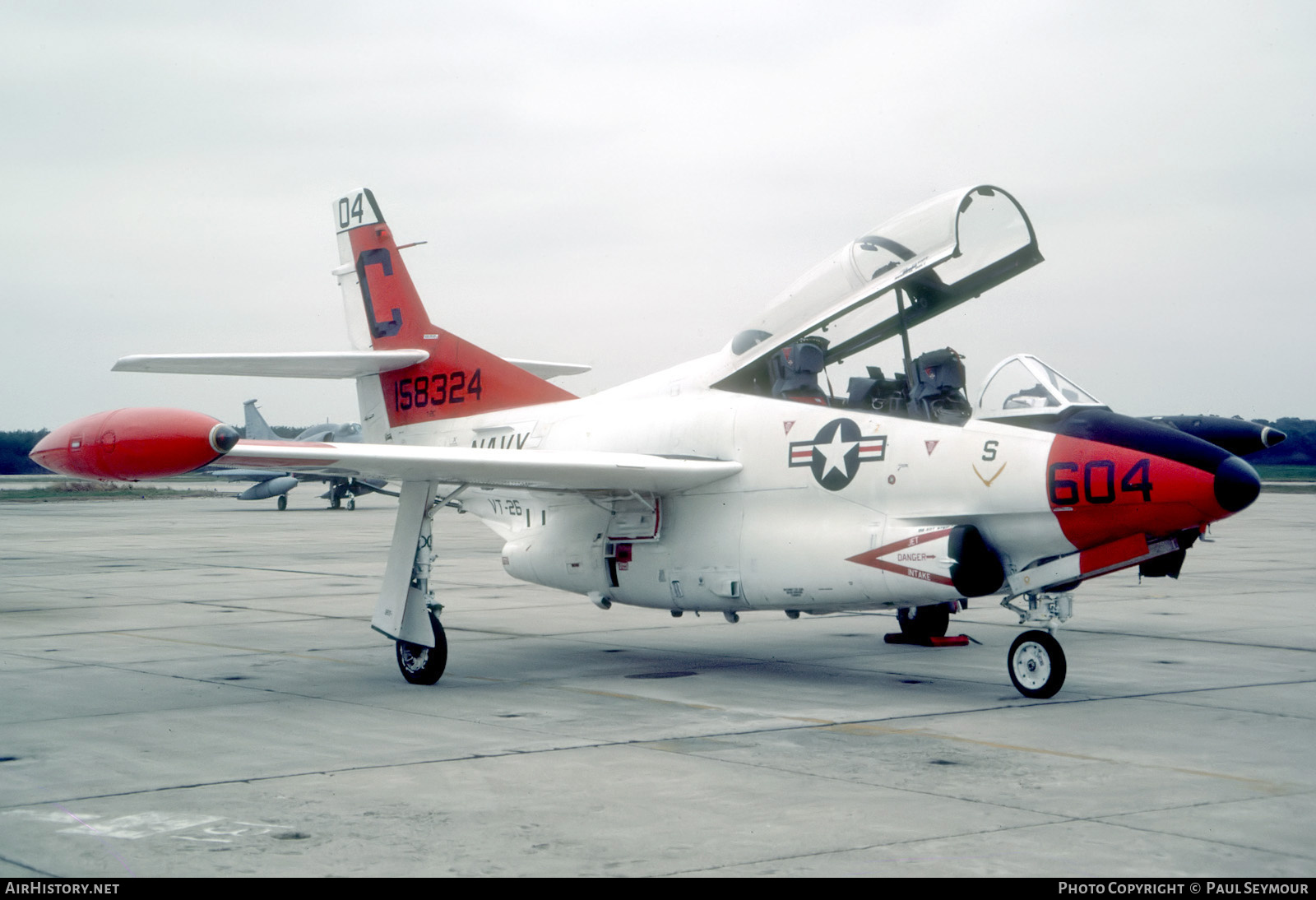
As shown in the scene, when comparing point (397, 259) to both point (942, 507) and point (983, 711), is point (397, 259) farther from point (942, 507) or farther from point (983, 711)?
point (983, 711)

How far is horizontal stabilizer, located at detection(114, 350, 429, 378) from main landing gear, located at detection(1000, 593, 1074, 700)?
7.02 metres

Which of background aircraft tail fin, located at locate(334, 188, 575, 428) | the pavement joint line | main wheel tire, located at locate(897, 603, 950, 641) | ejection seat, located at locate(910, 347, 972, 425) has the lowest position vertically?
the pavement joint line

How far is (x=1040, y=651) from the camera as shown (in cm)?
880

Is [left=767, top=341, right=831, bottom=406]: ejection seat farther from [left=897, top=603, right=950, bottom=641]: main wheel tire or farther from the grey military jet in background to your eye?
the grey military jet in background

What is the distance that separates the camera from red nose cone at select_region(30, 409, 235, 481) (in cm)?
777

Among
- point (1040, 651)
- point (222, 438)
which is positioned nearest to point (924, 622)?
point (1040, 651)

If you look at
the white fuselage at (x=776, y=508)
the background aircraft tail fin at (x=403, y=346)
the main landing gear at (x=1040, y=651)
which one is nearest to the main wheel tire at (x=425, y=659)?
the white fuselage at (x=776, y=508)

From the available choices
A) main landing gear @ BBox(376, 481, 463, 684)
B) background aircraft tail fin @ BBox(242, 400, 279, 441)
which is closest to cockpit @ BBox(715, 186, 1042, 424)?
main landing gear @ BBox(376, 481, 463, 684)

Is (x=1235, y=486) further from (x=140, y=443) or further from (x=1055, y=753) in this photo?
(x=140, y=443)

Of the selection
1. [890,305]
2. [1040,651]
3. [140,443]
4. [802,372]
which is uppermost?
[890,305]

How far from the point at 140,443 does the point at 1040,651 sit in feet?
20.5

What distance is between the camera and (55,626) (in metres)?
13.6

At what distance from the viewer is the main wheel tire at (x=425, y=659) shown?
393 inches
